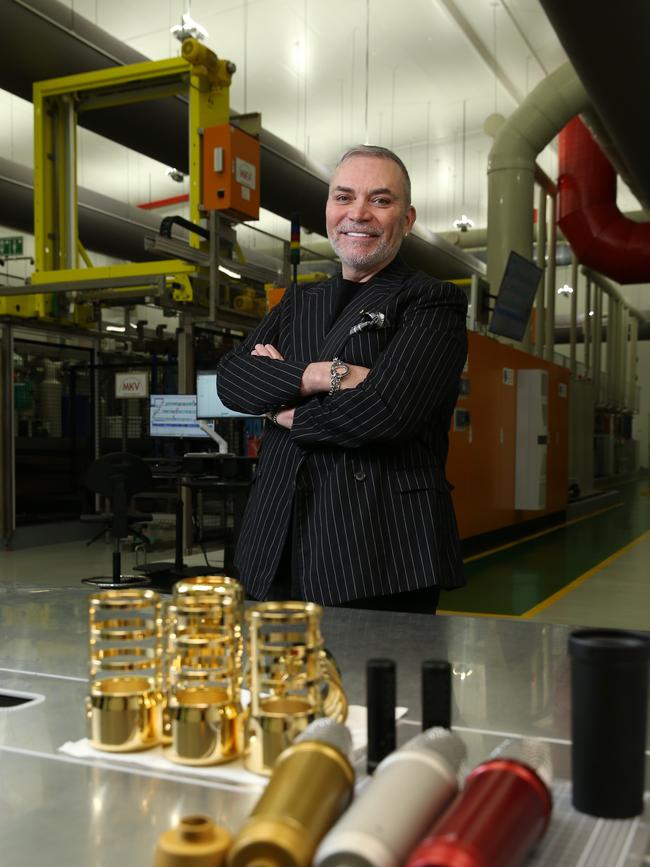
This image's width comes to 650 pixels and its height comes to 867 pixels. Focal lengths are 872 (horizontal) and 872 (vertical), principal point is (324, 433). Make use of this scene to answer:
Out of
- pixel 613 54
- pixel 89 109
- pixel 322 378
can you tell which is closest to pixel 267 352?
pixel 322 378

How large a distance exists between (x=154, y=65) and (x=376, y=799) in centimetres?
555

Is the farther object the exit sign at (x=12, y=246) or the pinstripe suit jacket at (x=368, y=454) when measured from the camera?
the exit sign at (x=12, y=246)

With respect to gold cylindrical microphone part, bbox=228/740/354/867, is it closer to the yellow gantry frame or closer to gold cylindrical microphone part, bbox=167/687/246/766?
gold cylindrical microphone part, bbox=167/687/246/766

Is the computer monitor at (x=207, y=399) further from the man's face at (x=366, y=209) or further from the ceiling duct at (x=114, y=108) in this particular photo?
the man's face at (x=366, y=209)

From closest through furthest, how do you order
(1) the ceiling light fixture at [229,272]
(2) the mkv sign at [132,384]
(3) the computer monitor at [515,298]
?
1. (1) the ceiling light fixture at [229,272]
2. (3) the computer monitor at [515,298]
3. (2) the mkv sign at [132,384]

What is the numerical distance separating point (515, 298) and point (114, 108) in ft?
11.3

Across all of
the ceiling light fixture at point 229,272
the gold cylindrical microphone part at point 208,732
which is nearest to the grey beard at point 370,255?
the gold cylindrical microphone part at point 208,732

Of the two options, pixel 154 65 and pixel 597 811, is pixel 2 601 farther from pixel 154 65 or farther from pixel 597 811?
pixel 154 65

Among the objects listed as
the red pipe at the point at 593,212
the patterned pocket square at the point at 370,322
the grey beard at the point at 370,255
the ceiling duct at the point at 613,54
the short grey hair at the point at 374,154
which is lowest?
the patterned pocket square at the point at 370,322

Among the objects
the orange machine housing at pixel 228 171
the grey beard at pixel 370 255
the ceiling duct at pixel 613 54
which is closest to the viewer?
the grey beard at pixel 370 255

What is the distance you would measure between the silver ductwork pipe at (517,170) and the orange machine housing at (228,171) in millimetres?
3061

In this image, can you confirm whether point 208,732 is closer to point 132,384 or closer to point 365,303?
point 365,303

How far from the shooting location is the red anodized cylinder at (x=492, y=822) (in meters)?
0.38

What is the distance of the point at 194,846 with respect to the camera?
0.43 m
